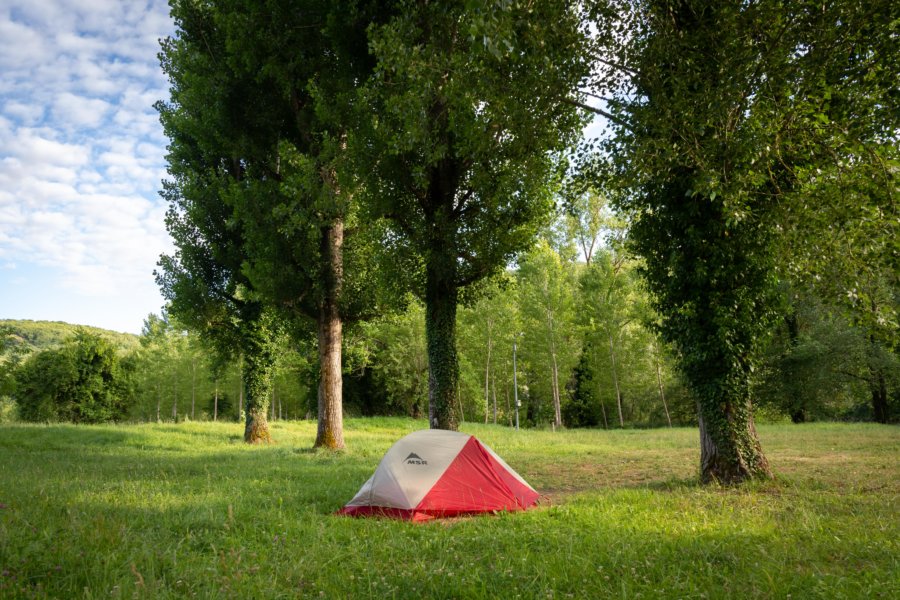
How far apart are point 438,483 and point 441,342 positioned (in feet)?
18.6

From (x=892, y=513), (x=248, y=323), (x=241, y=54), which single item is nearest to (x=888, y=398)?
(x=892, y=513)

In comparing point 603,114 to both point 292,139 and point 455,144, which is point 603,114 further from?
point 292,139

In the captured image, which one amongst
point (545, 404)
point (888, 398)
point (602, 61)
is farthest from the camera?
point (545, 404)

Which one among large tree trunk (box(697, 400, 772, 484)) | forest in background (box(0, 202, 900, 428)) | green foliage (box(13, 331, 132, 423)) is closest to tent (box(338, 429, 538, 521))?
large tree trunk (box(697, 400, 772, 484))

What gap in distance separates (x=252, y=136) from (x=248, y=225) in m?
3.53

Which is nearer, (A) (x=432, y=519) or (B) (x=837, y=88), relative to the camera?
(A) (x=432, y=519)

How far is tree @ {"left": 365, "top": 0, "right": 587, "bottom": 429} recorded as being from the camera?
382 inches

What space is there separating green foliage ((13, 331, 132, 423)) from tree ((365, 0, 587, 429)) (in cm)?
4458

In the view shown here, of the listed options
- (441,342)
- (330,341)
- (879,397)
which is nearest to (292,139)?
(330,341)

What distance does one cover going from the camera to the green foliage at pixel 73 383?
44.4 meters

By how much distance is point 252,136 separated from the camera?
17.7 metres

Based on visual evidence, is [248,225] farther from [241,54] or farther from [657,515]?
[657,515]

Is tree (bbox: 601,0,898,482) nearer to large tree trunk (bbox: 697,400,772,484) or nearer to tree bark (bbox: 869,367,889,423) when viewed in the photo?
large tree trunk (bbox: 697,400,772,484)

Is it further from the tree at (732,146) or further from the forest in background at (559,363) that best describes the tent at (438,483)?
the forest in background at (559,363)
